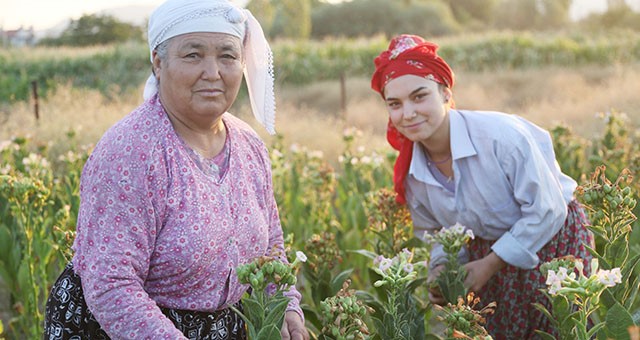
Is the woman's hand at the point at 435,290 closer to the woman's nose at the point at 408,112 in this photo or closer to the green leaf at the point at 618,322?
the woman's nose at the point at 408,112

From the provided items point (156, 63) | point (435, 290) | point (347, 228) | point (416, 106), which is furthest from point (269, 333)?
point (347, 228)

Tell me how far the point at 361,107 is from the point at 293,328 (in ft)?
34.7

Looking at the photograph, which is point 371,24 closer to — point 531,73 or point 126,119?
point 531,73

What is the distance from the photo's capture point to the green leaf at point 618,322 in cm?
194

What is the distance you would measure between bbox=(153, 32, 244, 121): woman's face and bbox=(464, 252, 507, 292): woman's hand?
1269 millimetres

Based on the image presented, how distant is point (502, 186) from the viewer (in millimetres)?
2932

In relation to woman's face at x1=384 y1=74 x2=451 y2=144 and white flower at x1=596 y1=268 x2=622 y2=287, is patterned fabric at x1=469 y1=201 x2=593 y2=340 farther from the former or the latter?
white flower at x1=596 y1=268 x2=622 y2=287

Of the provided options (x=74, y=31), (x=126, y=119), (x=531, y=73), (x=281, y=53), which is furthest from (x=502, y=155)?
(x=74, y=31)

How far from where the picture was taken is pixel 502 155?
2906mm

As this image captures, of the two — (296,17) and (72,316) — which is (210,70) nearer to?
(72,316)

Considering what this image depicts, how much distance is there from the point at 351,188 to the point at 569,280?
3070 mm

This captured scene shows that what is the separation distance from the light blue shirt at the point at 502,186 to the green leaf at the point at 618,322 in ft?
2.89

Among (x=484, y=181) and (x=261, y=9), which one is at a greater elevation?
(x=261, y=9)

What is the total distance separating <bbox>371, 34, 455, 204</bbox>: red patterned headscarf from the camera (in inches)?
115
